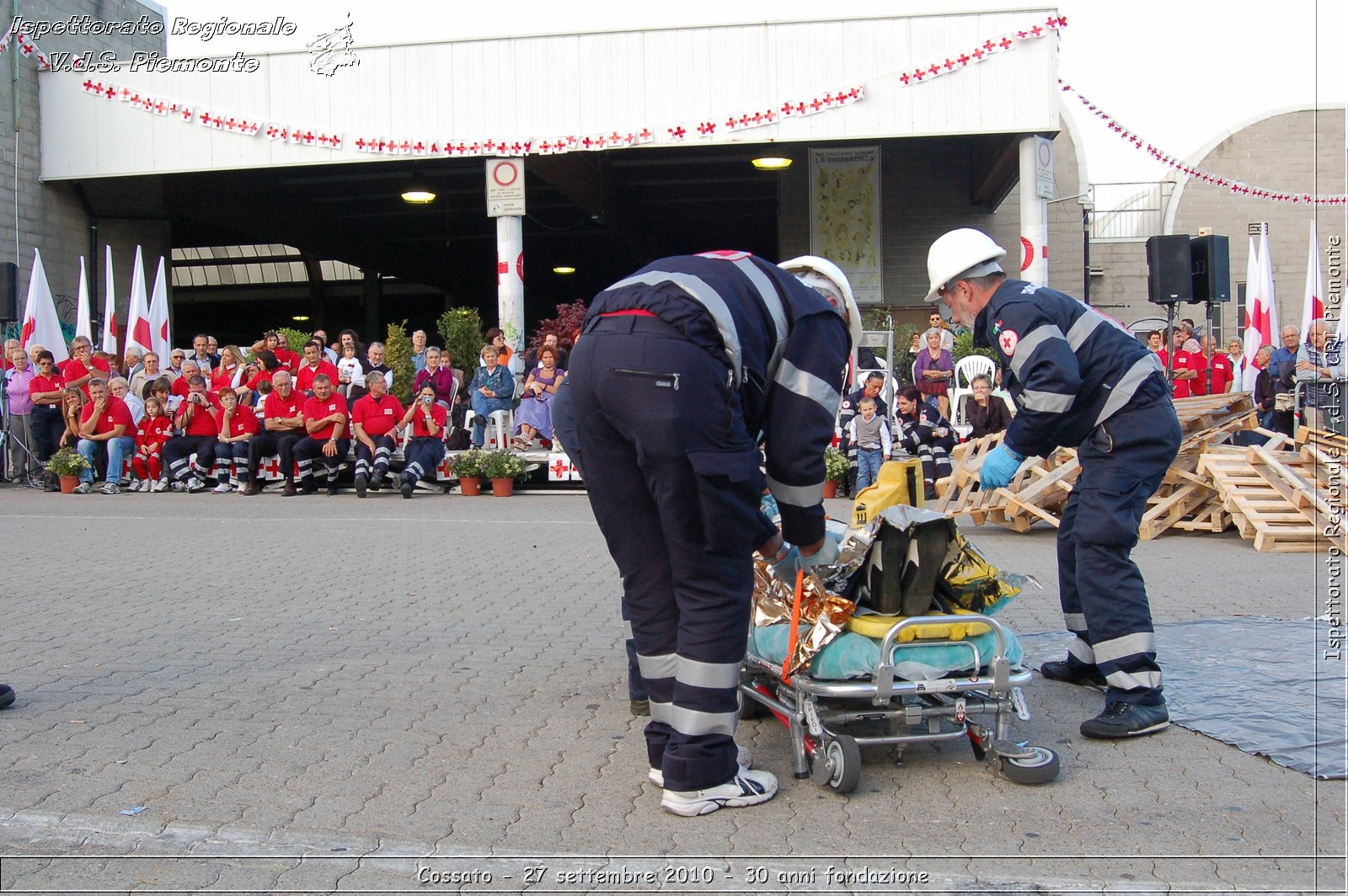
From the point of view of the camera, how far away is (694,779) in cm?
363

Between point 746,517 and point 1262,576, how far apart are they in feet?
20.2

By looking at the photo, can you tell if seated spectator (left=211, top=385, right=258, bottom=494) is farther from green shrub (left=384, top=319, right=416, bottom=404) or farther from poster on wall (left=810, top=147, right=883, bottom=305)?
poster on wall (left=810, top=147, right=883, bottom=305)

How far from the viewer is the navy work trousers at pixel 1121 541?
14.7 feet

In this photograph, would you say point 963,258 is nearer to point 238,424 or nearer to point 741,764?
point 741,764

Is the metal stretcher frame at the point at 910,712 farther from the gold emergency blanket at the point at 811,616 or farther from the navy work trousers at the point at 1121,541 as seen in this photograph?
the navy work trousers at the point at 1121,541

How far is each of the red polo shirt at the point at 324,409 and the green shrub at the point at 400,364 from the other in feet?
4.18

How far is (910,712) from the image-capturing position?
392 cm

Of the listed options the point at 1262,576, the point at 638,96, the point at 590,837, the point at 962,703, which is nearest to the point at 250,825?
the point at 590,837

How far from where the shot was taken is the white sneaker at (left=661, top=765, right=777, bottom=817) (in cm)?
363

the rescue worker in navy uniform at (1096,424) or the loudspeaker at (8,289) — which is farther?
the loudspeaker at (8,289)

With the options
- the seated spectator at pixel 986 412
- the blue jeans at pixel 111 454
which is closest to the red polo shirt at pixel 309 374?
the blue jeans at pixel 111 454

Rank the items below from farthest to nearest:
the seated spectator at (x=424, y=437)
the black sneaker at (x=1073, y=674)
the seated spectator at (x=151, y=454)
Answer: the seated spectator at (x=151, y=454) → the seated spectator at (x=424, y=437) → the black sneaker at (x=1073, y=674)

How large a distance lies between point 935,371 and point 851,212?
620 cm

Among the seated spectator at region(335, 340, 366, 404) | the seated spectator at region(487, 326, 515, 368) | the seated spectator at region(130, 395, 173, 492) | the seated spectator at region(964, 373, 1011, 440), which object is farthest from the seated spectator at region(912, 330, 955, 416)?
the seated spectator at region(130, 395, 173, 492)
